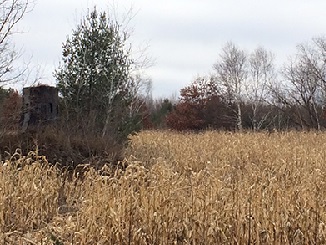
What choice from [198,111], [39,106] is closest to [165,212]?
[39,106]

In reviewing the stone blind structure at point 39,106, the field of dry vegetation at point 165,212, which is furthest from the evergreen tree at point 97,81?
the field of dry vegetation at point 165,212

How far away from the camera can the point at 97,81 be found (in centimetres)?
1034

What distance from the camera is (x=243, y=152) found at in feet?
30.1

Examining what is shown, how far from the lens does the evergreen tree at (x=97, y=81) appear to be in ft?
32.8

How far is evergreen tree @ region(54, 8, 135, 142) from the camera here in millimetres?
10008

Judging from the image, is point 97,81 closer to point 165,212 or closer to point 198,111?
point 165,212

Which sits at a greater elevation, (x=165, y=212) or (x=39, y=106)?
(x=39, y=106)

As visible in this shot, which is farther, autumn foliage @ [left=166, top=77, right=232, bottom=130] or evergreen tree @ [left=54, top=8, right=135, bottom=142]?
autumn foliage @ [left=166, top=77, right=232, bottom=130]

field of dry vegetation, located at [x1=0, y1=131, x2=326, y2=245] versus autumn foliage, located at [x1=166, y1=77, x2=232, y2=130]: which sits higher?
autumn foliage, located at [x1=166, y1=77, x2=232, y2=130]

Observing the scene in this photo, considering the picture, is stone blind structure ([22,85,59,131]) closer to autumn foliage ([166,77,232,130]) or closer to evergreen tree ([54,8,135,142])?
evergreen tree ([54,8,135,142])

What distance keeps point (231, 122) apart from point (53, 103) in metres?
20.7

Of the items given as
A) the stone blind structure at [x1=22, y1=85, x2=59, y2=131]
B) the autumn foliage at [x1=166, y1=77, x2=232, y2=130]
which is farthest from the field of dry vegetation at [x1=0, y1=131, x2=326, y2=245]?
the autumn foliage at [x1=166, y1=77, x2=232, y2=130]

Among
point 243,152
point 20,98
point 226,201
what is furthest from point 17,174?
point 243,152

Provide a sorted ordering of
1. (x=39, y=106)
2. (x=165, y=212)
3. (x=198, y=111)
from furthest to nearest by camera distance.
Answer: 1. (x=198, y=111)
2. (x=39, y=106)
3. (x=165, y=212)
